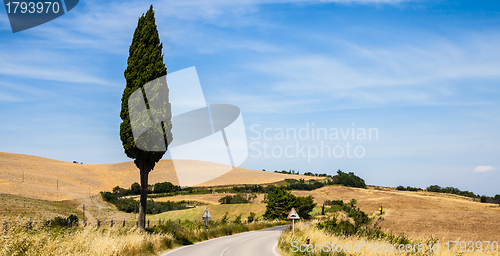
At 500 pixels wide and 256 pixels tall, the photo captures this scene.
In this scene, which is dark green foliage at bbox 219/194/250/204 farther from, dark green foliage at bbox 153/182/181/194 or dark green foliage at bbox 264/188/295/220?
dark green foliage at bbox 153/182/181/194

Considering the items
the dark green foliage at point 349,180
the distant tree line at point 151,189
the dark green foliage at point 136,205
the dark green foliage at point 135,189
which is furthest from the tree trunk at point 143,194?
the dark green foliage at point 349,180

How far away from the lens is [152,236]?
61.8ft

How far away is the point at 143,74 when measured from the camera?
20.6m

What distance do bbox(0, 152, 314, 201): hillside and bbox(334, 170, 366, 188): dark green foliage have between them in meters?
21.3

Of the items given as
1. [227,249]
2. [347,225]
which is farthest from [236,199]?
[227,249]

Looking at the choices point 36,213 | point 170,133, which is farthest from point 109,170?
point 170,133

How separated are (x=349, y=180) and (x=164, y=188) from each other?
6023 cm

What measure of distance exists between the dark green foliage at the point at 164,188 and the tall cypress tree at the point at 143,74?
88112 mm

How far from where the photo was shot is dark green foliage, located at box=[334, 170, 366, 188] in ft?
391

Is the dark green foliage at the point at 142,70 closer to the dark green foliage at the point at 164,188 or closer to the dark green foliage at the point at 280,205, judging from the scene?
the dark green foliage at the point at 280,205

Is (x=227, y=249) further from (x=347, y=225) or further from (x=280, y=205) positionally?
(x=280, y=205)

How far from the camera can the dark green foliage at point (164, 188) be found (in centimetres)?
10674

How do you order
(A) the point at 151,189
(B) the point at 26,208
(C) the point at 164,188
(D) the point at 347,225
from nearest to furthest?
1. (D) the point at 347,225
2. (B) the point at 26,208
3. (A) the point at 151,189
4. (C) the point at 164,188

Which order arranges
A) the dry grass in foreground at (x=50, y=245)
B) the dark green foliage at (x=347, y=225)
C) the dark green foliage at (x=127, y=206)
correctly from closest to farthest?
the dry grass in foreground at (x=50, y=245), the dark green foliage at (x=347, y=225), the dark green foliage at (x=127, y=206)
